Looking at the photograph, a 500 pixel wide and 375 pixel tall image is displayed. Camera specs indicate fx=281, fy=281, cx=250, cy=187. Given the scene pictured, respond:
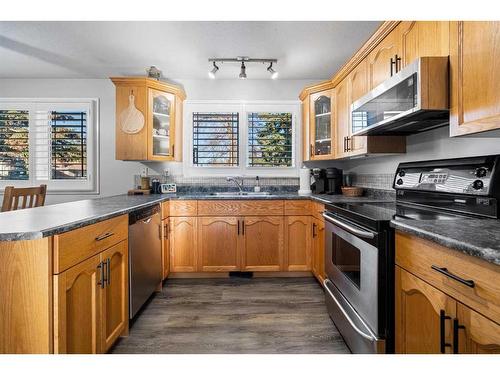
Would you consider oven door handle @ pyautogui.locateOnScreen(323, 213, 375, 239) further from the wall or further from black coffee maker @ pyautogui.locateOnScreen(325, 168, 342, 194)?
black coffee maker @ pyautogui.locateOnScreen(325, 168, 342, 194)

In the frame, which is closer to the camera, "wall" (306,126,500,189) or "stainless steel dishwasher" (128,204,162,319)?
"wall" (306,126,500,189)

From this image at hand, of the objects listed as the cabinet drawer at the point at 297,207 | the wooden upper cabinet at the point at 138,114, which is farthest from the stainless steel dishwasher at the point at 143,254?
the cabinet drawer at the point at 297,207

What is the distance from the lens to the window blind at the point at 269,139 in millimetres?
3572

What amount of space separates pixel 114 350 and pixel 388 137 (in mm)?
2471

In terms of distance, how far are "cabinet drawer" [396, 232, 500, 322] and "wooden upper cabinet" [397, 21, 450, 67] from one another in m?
0.98

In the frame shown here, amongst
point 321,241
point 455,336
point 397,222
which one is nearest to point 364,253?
point 397,222

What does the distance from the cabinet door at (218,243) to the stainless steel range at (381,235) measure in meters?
1.16

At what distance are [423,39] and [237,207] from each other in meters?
2.01

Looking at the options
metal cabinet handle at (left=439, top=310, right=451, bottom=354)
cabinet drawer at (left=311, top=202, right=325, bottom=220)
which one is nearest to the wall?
cabinet drawer at (left=311, top=202, right=325, bottom=220)

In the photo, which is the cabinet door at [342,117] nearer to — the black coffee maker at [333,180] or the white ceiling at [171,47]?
the black coffee maker at [333,180]

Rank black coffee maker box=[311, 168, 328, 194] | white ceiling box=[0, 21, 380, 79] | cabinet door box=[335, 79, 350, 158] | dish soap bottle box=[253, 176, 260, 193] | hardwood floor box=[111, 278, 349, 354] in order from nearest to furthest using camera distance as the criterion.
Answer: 1. hardwood floor box=[111, 278, 349, 354]
2. white ceiling box=[0, 21, 380, 79]
3. cabinet door box=[335, 79, 350, 158]
4. black coffee maker box=[311, 168, 328, 194]
5. dish soap bottle box=[253, 176, 260, 193]

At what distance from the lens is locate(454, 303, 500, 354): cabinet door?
76 centimetres

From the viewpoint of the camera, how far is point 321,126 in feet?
10.5

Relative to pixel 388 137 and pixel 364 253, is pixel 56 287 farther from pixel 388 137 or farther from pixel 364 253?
pixel 388 137
